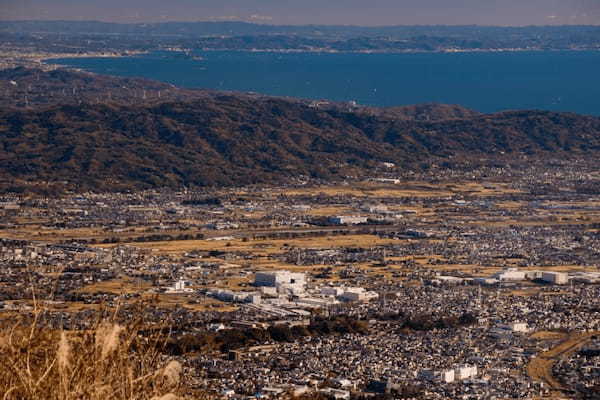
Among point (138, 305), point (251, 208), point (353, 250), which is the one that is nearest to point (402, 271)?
point (353, 250)

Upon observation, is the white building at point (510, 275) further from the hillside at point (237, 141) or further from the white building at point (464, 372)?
the hillside at point (237, 141)

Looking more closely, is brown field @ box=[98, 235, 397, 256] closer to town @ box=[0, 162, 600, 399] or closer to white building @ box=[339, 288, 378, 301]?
town @ box=[0, 162, 600, 399]

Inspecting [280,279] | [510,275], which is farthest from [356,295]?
[510,275]

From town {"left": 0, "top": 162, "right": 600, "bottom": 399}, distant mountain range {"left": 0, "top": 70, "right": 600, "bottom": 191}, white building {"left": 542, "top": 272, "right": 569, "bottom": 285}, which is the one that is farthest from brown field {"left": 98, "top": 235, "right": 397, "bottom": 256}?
distant mountain range {"left": 0, "top": 70, "right": 600, "bottom": 191}

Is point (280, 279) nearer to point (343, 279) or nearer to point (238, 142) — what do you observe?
point (343, 279)

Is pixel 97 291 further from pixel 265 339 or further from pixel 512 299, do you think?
pixel 512 299

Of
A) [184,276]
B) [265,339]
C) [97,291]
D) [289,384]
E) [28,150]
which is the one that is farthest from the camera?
[28,150]
